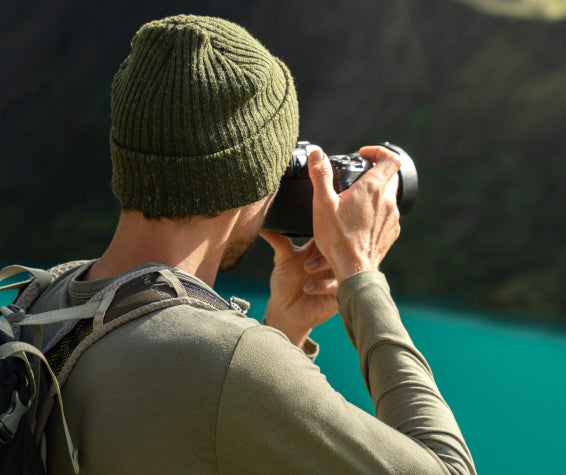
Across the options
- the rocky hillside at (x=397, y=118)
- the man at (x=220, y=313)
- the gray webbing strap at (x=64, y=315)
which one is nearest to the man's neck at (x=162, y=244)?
the man at (x=220, y=313)

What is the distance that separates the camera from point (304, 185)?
1273 mm

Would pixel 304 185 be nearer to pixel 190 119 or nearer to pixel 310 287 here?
pixel 310 287

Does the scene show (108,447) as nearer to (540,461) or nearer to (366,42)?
(540,461)

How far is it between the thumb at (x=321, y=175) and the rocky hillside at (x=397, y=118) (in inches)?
157

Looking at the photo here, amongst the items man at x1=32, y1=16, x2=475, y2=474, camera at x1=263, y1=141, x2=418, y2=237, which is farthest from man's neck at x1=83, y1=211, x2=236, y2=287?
camera at x1=263, y1=141, x2=418, y2=237

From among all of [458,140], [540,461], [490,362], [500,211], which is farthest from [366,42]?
[540,461]

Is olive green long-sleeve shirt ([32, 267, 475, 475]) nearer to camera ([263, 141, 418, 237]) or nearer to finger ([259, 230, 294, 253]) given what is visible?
camera ([263, 141, 418, 237])

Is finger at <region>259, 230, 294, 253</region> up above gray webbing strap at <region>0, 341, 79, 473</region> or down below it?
below

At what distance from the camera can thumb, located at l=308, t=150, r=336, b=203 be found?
44.1 inches

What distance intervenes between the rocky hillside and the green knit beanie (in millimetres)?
4180

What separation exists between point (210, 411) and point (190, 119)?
1.34 feet

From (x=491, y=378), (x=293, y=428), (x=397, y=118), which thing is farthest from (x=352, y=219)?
(x=397, y=118)

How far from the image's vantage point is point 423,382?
92 cm

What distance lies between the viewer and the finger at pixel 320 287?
4.58 ft
